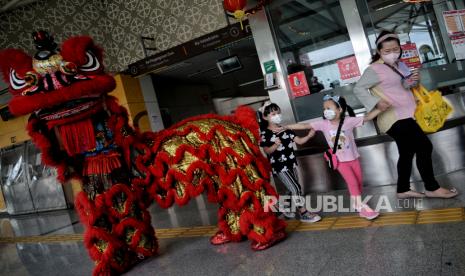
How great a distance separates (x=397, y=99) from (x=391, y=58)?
1.05 ft

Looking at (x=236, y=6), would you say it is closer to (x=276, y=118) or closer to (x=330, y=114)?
(x=276, y=118)

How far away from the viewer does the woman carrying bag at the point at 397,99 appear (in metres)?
2.91

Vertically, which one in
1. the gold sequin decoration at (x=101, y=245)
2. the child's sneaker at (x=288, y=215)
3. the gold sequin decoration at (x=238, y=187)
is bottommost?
the child's sneaker at (x=288, y=215)

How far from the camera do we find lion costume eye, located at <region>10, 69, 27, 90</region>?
261cm

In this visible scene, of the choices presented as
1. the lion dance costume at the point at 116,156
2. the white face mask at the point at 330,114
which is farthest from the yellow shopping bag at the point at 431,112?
the lion dance costume at the point at 116,156

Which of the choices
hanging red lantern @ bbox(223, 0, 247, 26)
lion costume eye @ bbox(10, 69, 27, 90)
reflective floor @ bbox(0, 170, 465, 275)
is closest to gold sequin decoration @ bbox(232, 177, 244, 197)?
reflective floor @ bbox(0, 170, 465, 275)

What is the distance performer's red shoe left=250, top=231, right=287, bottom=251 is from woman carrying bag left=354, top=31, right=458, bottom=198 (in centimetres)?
118

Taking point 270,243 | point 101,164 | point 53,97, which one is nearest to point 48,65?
point 53,97

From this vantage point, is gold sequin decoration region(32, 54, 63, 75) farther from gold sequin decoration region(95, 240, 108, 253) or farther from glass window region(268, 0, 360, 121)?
glass window region(268, 0, 360, 121)

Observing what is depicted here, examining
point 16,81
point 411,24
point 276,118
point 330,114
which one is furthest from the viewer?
point 411,24

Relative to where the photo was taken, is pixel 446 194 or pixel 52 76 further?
pixel 446 194

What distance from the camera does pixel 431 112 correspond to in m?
2.82

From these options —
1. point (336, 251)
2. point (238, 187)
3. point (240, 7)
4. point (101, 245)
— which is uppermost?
point (240, 7)

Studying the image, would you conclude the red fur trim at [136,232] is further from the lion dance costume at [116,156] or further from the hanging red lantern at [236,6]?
the hanging red lantern at [236,6]
